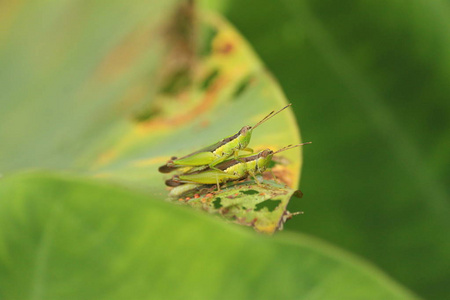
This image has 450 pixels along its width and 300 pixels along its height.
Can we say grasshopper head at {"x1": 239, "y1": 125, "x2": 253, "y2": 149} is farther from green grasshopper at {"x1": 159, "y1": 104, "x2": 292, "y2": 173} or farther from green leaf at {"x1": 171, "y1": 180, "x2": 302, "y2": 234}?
green leaf at {"x1": 171, "y1": 180, "x2": 302, "y2": 234}

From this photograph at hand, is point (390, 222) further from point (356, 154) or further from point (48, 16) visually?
point (48, 16)

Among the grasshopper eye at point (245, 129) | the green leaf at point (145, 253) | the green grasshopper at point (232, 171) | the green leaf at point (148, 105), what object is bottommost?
the green leaf at point (145, 253)

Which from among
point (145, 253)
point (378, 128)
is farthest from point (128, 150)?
point (145, 253)

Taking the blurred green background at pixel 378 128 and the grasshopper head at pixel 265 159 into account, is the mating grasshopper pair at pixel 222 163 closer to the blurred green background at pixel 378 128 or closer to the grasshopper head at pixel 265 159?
the grasshopper head at pixel 265 159

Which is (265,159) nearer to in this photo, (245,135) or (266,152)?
(266,152)

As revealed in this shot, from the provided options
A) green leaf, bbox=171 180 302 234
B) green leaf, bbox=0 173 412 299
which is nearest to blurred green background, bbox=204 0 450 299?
green leaf, bbox=171 180 302 234

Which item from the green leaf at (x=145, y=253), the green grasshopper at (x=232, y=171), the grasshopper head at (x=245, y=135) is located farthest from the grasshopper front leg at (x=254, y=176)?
the green leaf at (x=145, y=253)
